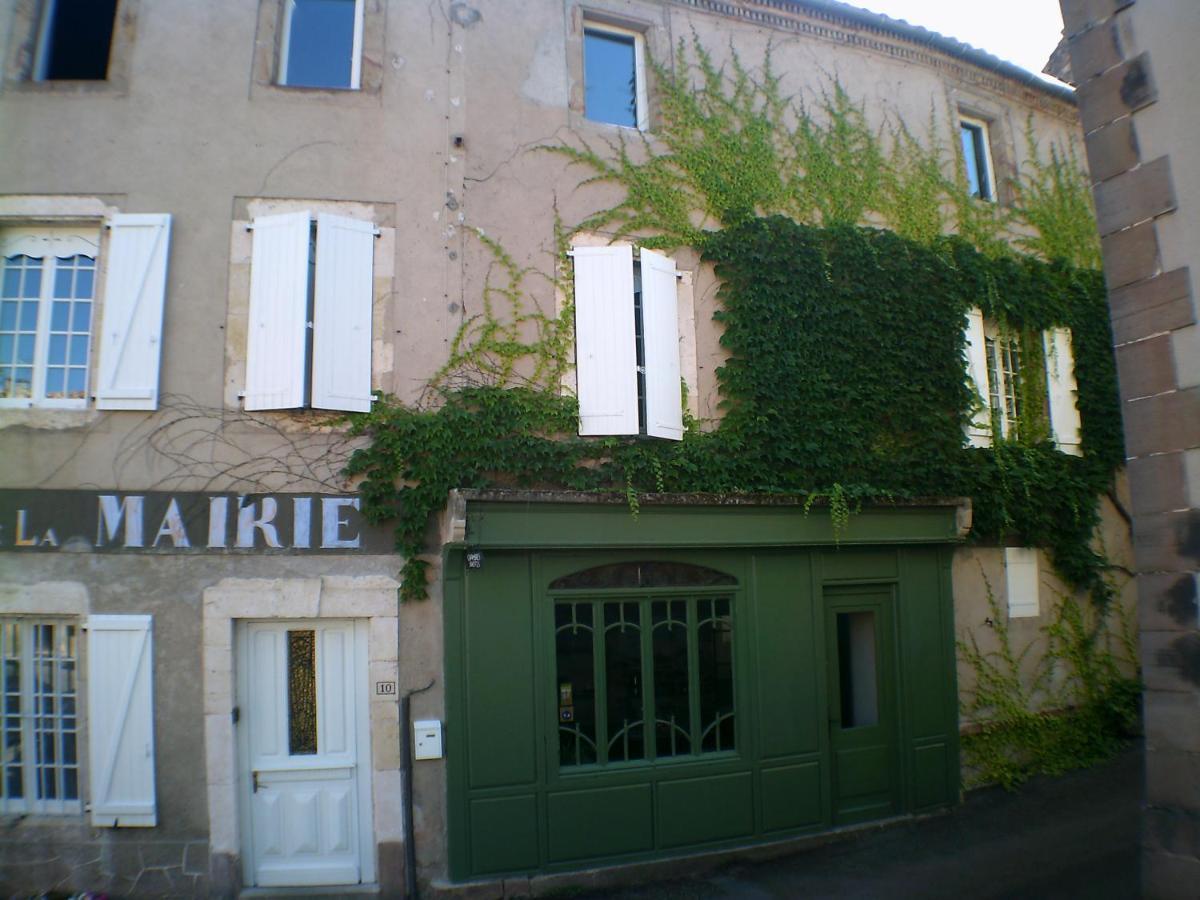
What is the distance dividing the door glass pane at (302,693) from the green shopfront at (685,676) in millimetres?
1084

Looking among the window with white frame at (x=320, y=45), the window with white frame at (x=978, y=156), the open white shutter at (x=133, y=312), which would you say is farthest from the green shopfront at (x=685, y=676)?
the window with white frame at (x=978, y=156)

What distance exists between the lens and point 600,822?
6598 mm

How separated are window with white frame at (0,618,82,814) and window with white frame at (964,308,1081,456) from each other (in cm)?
835

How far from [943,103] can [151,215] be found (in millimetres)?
8158

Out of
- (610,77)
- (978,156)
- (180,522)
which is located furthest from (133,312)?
(978,156)

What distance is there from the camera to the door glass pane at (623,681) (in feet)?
22.4

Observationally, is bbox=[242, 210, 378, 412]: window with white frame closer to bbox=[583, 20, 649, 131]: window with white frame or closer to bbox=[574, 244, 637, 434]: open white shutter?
bbox=[574, 244, 637, 434]: open white shutter

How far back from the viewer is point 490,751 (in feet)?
21.0

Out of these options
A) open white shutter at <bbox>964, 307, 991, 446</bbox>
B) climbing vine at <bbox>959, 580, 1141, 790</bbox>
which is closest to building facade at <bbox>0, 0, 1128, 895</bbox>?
climbing vine at <bbox>959, 580, 1141, 790</bbox>

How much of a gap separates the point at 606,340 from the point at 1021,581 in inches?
205

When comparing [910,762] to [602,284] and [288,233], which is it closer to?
[602,284]

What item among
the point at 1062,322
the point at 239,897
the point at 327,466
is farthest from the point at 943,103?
the point at 239,897

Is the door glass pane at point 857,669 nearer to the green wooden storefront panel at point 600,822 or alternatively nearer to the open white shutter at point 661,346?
the green wooden storefront panel at point 600,822

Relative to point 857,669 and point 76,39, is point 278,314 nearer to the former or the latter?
point 76,39
